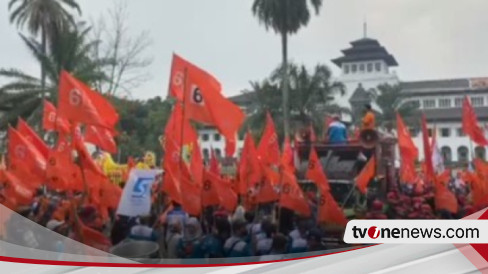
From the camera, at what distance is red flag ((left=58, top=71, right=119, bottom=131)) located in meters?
2.49

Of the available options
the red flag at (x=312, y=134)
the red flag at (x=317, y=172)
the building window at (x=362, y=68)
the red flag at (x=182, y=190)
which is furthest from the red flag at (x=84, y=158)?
the building window at (x=362, y=68)

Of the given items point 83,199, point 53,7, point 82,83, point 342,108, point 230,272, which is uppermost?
point 53,7

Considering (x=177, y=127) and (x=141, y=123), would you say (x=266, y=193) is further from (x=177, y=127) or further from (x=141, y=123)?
(x=141, y=123)

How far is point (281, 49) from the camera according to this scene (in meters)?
2.10

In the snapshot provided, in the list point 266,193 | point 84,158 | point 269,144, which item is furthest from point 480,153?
point 84,158

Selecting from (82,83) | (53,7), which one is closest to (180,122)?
(82,83)

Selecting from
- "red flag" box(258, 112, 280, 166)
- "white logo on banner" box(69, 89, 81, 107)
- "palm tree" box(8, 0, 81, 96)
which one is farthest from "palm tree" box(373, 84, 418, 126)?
"white logo on banner" box(69, 89, 81, 107)

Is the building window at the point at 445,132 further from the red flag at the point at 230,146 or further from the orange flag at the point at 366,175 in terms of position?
the red flag at the point at 230,146

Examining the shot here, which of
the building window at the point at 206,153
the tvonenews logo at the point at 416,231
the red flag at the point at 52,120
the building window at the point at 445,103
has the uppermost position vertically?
the red flag at the point at 52,120

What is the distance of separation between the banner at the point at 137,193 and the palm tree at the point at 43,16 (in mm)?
897

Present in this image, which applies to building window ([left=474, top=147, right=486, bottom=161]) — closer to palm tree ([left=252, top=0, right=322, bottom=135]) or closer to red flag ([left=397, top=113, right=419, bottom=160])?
red flag ([left=397, top=113, right=419, bottom=160])

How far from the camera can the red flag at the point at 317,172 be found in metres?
2.55

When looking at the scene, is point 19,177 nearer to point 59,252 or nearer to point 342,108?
point 59,252

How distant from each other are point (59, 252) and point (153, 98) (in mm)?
608
